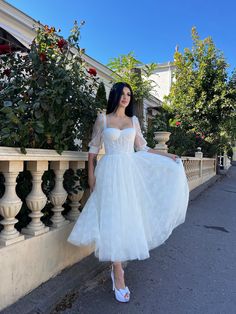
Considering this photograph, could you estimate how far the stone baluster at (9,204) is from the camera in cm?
200

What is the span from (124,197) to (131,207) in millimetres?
100

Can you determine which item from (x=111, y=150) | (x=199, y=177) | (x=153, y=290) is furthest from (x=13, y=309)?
(x=199, y=177)

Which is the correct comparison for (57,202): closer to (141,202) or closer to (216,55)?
(141,202)

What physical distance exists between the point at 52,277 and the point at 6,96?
157 centimetres

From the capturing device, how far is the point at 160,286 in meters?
2.65

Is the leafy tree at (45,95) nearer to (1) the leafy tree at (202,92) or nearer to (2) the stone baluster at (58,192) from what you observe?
(2) the stone baluster at (58,192)

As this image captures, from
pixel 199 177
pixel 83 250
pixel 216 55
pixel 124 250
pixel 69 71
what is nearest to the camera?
pixel 124 250

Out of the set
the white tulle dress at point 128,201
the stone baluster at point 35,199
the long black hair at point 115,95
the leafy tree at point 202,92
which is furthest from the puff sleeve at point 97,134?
the leafy tree at point 202,92

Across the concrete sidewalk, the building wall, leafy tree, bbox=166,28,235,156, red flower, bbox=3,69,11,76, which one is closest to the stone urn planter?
the concrete sidewalk

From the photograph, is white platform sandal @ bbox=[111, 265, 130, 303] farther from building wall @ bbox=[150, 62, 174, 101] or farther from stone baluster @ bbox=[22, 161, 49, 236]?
building wall @ bbox=[150, 62, 174, 101]

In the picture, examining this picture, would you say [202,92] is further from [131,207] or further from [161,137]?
[131,207]

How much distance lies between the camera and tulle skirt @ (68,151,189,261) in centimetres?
223

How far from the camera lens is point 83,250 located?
2.93 m

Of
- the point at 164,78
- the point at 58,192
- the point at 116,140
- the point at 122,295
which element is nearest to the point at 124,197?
the point at 116,140
